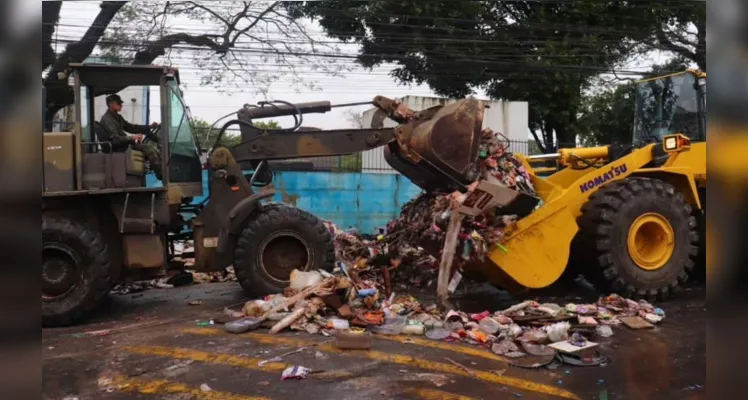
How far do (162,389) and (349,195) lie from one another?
9501 millimetres

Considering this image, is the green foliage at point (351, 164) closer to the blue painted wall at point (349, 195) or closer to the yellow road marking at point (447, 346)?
the blue painted wall at point (349, 195)

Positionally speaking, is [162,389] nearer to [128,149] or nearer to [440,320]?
[440,320]

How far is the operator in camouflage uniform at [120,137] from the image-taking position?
6531 mm

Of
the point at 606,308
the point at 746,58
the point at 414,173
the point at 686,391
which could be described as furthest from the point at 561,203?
the point at 746,58

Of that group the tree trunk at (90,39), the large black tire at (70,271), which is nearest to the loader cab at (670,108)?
the large black tire at (70,271)

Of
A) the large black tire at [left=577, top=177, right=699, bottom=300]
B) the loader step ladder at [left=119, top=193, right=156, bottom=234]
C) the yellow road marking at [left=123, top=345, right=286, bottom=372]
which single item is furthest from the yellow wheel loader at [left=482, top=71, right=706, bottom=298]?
the loader step ladder at [left=119, top=193, right=156, bottom=234]

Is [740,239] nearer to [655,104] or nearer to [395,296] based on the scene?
[395,296]

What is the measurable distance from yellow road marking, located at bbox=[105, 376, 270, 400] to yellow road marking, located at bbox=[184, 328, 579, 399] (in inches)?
24.0

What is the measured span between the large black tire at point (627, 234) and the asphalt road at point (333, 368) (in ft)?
2.34

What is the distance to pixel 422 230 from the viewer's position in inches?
262

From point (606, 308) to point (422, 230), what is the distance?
2080mm

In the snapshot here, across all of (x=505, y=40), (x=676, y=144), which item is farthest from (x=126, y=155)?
(x=505, y=40)

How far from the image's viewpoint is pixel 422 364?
14.9 feet

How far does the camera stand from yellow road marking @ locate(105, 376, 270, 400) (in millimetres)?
3920
